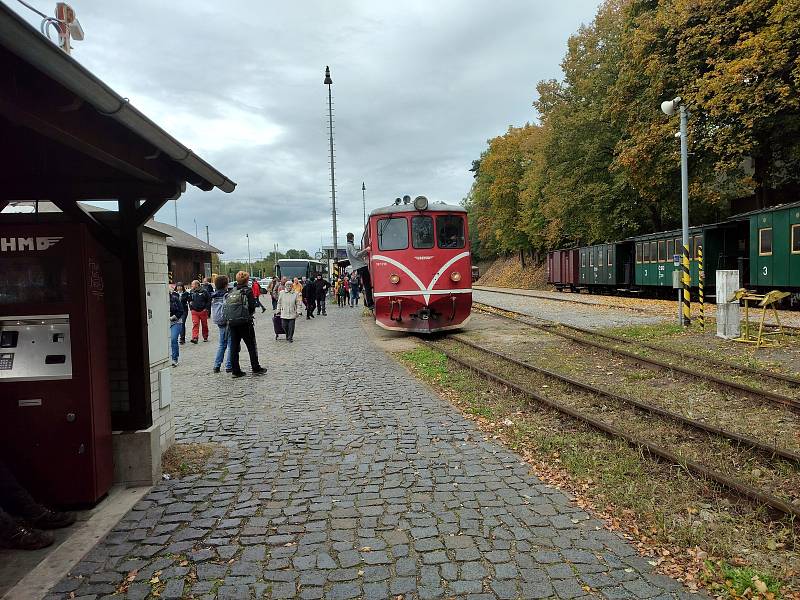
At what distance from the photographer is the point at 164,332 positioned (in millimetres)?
5422

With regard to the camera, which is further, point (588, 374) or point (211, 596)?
point (588, 374)

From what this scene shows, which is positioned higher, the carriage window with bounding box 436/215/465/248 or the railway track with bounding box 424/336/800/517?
the carriage window with bounding box 436/215/465/248

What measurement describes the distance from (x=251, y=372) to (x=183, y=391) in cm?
160

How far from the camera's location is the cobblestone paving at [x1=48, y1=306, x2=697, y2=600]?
10.2ft

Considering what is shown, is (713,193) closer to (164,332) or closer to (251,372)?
(251,372)

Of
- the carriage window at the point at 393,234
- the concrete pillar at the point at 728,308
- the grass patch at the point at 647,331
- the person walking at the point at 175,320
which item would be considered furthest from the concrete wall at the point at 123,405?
the concrete pillar at the point at 728,308

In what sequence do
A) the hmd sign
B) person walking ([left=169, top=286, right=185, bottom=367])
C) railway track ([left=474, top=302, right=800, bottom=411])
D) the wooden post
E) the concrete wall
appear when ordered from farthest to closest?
person walking ([left=169, top=286, right=185, bottom=367]), railway track ([left=474, top=302, right=800, bottom=411]), the concrete wall, the wooden post, the hmd sign

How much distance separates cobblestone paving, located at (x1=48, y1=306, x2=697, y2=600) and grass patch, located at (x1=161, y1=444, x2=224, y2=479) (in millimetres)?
171

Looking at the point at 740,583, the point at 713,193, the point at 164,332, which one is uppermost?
the point at 713,193

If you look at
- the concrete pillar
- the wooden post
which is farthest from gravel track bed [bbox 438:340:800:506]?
the concrete pillar

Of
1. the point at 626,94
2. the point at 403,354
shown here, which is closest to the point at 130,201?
the point at 403,354

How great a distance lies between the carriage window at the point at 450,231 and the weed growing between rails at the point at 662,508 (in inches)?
313

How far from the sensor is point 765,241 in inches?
740

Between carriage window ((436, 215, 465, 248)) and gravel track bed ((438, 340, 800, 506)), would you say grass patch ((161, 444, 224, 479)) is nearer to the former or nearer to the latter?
gravel track bed ((438, 340, 800, 506))
